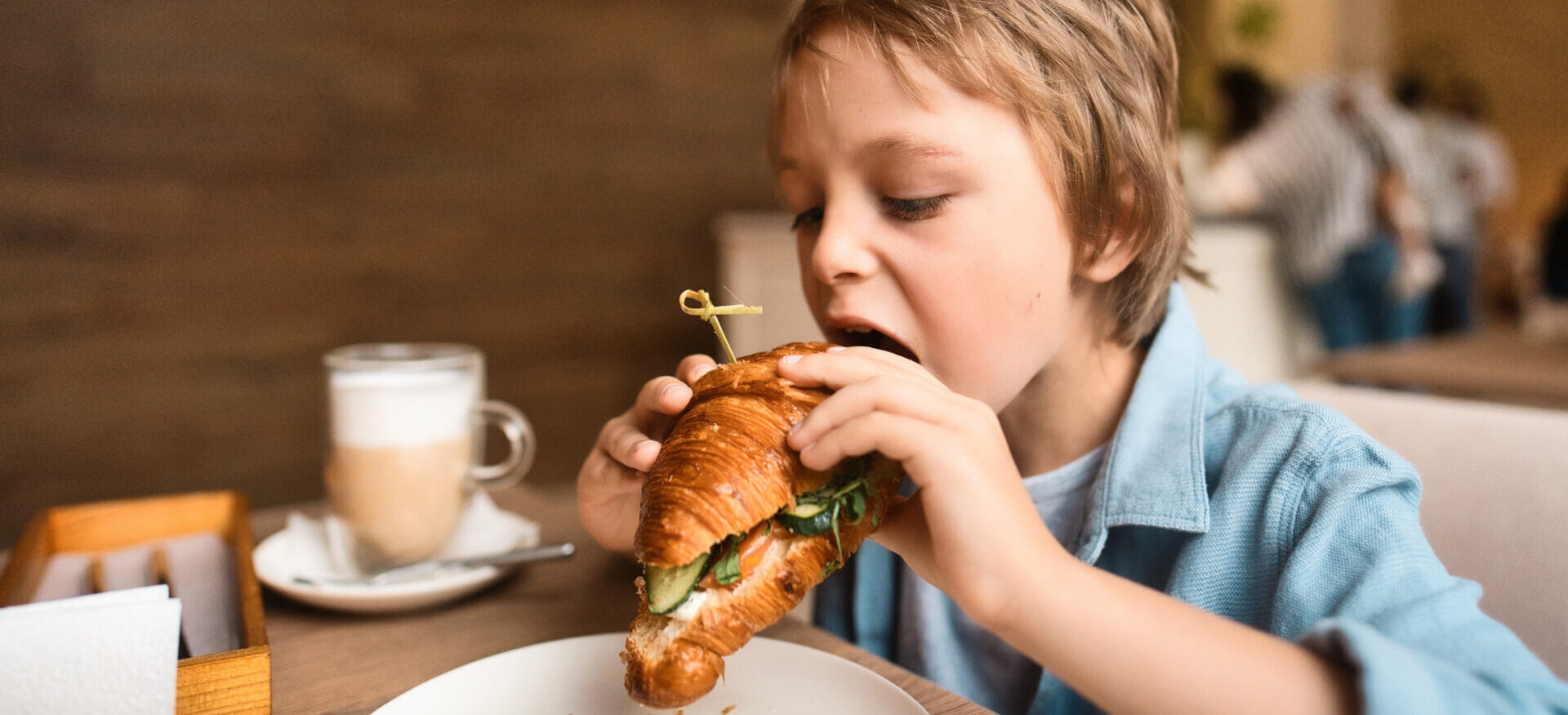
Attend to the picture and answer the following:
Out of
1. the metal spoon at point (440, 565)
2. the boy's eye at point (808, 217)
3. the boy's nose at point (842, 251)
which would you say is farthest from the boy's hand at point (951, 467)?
the metal spoon at point (440, 565)

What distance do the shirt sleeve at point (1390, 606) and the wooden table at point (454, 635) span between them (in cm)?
28

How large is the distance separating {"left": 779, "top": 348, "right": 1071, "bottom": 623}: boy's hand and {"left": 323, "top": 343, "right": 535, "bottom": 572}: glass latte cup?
57 cm

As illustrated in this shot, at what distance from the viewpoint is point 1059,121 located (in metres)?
1.00

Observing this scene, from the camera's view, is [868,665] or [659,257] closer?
[868,665]

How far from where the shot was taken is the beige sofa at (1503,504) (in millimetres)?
939

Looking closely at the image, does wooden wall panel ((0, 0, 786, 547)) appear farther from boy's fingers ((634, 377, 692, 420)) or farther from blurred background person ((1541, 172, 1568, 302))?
blurred background person ((1541, 172, 1568, 302))

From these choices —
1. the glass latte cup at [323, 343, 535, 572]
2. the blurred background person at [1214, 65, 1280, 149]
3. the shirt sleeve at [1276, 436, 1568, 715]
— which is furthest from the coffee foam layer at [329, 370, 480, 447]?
the blurred background person at [1214, 65, 1280, 149]

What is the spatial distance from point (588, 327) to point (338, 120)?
1237 millimetres

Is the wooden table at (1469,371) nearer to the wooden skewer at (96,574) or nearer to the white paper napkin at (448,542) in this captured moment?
the white paper napkin at (448,542)

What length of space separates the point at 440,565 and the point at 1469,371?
2.45 meters

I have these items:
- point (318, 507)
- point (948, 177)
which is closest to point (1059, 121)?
point (948, 177)

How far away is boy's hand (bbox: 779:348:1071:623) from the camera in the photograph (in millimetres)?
714

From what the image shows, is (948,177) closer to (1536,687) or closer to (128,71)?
(1536,687)

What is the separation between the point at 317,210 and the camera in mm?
3230
